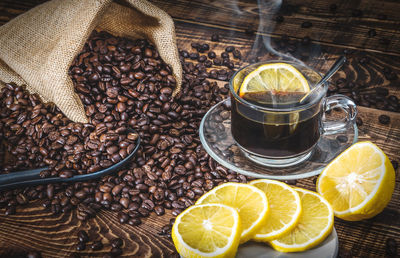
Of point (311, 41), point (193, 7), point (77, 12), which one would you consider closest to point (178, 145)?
point (77, 12)

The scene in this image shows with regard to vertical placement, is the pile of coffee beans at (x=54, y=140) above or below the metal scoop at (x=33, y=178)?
above

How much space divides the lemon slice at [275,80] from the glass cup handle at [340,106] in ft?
0.34

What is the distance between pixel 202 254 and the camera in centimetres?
129

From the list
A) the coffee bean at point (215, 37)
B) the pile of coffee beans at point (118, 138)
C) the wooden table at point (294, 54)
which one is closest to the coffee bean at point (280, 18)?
the wooden table at point (294, 54)

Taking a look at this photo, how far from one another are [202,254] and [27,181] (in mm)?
847

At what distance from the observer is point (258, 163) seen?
1666 mm

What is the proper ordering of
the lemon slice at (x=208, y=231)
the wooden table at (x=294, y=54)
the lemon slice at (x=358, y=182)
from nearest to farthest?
the lemon slice at (x=208, y=231) < the lemon slice at (x=358, y=182) < the wooden table at (x=294, y=54)

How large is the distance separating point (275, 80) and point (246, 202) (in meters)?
0.49

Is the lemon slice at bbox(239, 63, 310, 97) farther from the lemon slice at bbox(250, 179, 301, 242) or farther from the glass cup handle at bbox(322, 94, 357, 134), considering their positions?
the lemon slice at bbox(250, 179, 301, 242)

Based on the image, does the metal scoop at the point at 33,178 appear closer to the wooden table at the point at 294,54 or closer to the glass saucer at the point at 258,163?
the wooden table at the point at 294,54

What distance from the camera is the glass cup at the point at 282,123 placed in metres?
1.51

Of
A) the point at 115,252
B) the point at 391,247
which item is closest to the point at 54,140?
the point at 115,252

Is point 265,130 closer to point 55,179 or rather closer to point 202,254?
point 202,254

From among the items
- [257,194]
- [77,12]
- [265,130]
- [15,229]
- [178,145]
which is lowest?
[15,229]
